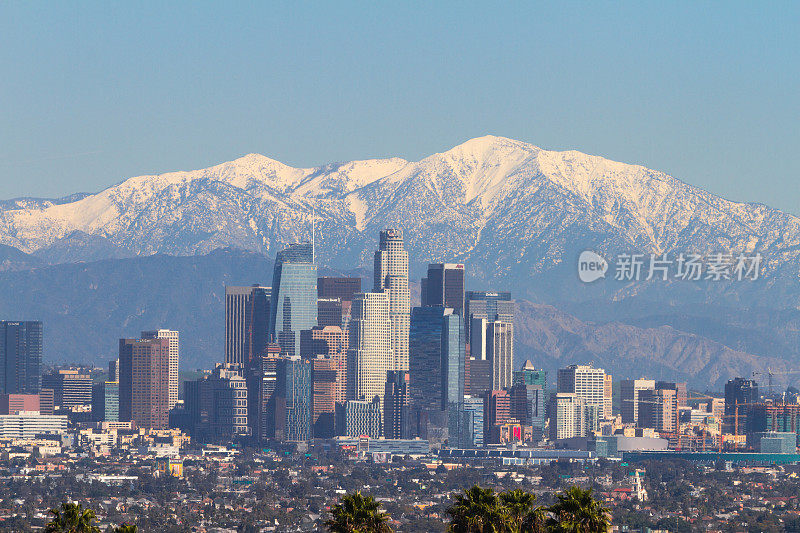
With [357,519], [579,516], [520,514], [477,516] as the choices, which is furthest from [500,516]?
[357,519]

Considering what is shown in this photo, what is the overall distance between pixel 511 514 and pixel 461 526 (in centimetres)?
353

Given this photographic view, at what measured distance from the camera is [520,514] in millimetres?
96562

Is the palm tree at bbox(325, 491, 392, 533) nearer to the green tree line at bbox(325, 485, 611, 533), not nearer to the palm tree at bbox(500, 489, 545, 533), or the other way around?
the green tree line at bbox(325, 485, 611, 533)

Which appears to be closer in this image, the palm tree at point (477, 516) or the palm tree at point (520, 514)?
the palm tree at point (520, 514)

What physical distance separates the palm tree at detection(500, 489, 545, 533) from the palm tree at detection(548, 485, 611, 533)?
144 cm

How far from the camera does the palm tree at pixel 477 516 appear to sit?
306ft

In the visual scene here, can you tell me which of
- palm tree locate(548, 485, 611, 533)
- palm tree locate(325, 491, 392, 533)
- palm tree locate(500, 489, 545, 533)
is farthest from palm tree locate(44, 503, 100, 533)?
palm tree locate(548, 485, 611, 533)

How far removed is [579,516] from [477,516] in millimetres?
5627

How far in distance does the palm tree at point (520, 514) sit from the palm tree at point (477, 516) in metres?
0.33

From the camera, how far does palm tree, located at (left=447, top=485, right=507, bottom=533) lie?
3674 inches

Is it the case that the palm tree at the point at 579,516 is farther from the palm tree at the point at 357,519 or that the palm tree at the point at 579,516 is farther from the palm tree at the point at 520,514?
the palm tree at the point at 357,519

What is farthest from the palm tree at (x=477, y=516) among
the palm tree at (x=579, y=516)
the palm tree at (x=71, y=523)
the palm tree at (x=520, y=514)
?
the palm tree at (x=71, y=523)

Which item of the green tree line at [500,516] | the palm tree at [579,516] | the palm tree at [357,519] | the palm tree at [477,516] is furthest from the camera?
the palm tree at [477,516]

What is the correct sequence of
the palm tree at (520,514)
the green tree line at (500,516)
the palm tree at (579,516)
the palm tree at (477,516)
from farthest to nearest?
the palm tree at (477,516) < the palm tree at (520,514) < the green tree line at (500,516) < the palm tree at (579,516)
